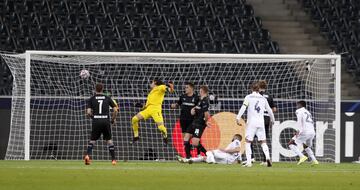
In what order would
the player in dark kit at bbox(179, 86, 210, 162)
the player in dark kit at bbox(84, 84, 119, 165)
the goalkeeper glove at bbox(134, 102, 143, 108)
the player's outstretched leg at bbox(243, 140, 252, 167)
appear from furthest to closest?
the goalkeeper glove at bbox(134, 102, 143, 108) < the player in dark kit at bbox(179, 86, 210, 162) < the player in dark kit at bbox(84, 84, 119, 165) < the player's outstretched leg at bbox(243, 140, 252, 167)

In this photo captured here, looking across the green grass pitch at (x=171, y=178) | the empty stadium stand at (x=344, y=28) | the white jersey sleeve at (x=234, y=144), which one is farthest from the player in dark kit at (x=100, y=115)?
the empty stadium stand at (x=344, y=28)

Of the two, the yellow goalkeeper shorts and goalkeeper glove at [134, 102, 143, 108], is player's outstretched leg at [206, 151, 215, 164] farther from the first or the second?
goalkeeper glove at [134, 102, 143, 108]

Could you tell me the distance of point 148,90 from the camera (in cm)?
2831

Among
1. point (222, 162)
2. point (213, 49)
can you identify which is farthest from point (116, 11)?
point (222, 162)

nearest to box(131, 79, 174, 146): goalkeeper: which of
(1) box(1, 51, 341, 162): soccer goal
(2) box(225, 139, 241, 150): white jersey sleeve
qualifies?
(1) box(1, 51, 341, 162): soccer goal

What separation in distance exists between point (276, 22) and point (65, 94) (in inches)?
523

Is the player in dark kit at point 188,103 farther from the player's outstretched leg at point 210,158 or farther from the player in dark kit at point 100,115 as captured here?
the player in dark kit at point 100,115

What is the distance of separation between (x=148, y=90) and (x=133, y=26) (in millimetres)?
6920

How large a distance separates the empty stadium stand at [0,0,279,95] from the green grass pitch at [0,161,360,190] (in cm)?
1252

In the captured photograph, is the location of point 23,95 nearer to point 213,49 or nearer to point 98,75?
point 98,75

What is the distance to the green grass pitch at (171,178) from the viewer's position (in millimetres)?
15414

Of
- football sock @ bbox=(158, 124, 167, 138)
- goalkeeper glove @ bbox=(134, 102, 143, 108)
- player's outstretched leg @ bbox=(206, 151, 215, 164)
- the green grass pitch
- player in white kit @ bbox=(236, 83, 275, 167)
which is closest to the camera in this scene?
the green grass pitch

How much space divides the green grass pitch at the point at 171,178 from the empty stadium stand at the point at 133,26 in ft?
41.1

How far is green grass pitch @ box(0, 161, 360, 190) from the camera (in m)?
15.4
